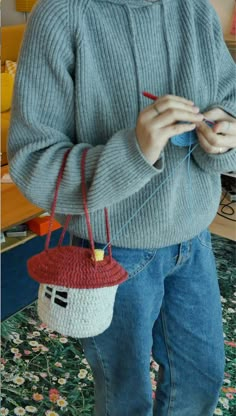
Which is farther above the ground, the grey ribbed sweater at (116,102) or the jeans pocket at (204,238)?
the grey ribbed sweater at (116,102)

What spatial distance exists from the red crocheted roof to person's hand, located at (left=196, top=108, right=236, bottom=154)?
0.23 meters

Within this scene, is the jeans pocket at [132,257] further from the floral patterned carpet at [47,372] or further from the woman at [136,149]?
the floral patterned carpet at [47,372]

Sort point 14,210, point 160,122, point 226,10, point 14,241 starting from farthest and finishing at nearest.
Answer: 1. point 226,10
2. point 14,241
3. point 14,210
4. point 160,122

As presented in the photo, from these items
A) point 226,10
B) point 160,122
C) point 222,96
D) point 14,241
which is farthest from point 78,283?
point 226,10

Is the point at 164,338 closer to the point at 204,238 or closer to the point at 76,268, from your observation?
the point at 204,238

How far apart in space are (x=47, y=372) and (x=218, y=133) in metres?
1.09

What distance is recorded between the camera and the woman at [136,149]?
0.71m

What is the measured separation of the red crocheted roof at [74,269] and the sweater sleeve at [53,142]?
69mm

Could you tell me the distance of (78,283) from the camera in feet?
2.35

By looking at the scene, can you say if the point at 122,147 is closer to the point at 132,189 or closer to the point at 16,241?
the point at 132,189

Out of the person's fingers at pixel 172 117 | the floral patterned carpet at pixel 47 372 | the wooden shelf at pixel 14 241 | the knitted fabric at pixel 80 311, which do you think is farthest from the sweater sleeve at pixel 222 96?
the wooden shelf at pixel 14 241

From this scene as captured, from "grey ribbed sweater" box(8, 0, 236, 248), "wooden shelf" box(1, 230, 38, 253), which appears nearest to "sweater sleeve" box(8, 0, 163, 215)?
"grey ribbed sweater" box(8, 0, 236, 248)

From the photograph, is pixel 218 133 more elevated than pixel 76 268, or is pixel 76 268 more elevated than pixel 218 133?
pixel 218 133

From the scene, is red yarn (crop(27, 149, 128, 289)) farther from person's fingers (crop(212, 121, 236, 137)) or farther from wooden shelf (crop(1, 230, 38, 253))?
wooden shelf (crop(1, 230, 38, 253))
